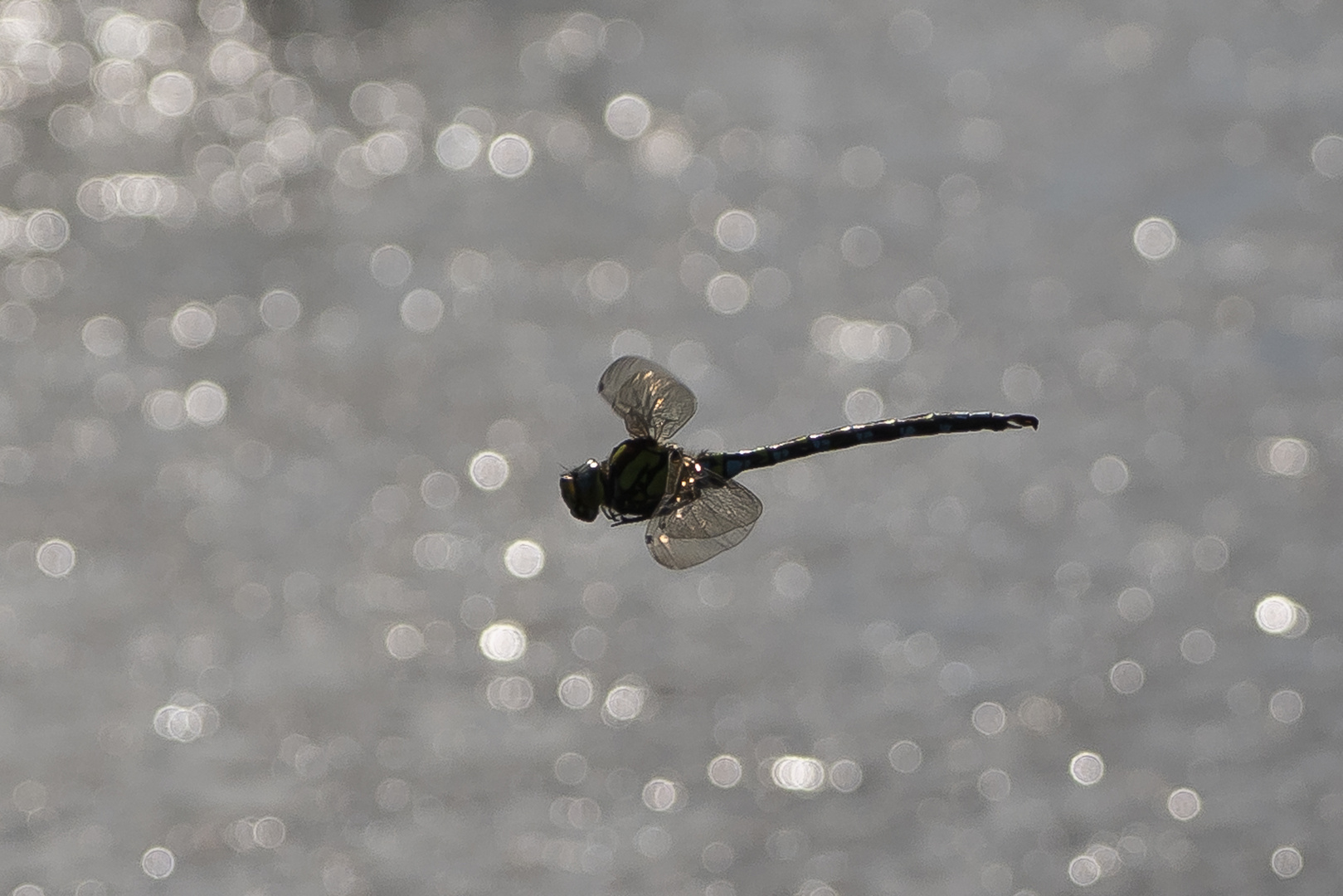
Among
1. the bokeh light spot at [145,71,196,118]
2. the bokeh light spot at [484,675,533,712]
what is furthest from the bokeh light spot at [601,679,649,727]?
the bokeh light spot at [145,71,196,118]

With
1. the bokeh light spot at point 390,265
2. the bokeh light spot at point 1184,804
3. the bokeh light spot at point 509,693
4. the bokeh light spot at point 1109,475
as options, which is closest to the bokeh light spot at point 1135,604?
the bokeh light spot at point 1109,475

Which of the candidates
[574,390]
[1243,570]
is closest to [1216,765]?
[1243,570]

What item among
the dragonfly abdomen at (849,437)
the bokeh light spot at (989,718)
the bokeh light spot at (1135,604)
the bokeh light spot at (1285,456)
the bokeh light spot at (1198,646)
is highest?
the dragonfly abdomen at (849,437)

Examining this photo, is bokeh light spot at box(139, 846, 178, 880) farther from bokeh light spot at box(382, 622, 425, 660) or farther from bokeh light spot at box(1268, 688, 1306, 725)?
bokeh light spot at box(1268, 688, 1306, 725)

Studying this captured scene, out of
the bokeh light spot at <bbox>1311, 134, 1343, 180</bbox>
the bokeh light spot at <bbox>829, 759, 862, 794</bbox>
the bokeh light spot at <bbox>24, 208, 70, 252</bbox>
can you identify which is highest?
the bokeh light spot at <bbox>1311, 134, 1343, 180</bbox>

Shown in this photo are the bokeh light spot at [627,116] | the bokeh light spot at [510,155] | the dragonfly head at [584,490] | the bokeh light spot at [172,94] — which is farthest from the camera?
the bokeh light spot at [172,94]

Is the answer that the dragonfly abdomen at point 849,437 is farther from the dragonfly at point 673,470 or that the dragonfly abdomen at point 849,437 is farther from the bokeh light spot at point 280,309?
the bokeh light spot at point 280,309

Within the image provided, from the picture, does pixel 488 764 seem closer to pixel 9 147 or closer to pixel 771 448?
pixel 771 448
